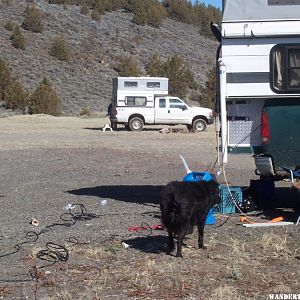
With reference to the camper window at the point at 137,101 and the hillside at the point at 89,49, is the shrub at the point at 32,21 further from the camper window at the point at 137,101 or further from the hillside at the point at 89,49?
the camper window at the point at 137,101

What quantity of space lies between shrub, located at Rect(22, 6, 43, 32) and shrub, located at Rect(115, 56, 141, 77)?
9.07 m

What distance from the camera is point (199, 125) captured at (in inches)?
1356

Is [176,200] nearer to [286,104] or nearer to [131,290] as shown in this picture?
[131,290]

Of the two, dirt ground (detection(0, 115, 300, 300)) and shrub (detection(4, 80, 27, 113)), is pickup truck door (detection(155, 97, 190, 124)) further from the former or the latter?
dirt ground (detection(0, 115, 300, 300))

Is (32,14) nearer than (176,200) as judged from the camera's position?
No

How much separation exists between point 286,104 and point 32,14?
59333 millimetres

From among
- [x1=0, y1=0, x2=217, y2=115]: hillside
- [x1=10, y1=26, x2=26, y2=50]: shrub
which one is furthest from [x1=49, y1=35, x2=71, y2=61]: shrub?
[x1=10, y1=26, x2=26, y2=50]: shrub

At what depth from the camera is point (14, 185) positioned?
13.8 meters

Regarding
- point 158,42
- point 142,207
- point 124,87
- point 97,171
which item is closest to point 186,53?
point 158,42

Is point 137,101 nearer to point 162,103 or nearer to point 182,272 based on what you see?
point 162,103

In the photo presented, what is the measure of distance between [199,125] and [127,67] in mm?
25800

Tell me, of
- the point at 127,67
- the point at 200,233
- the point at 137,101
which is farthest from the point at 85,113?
the point at 200,233

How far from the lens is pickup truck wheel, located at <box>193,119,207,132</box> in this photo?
113ft

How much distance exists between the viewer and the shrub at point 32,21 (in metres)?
66.5
